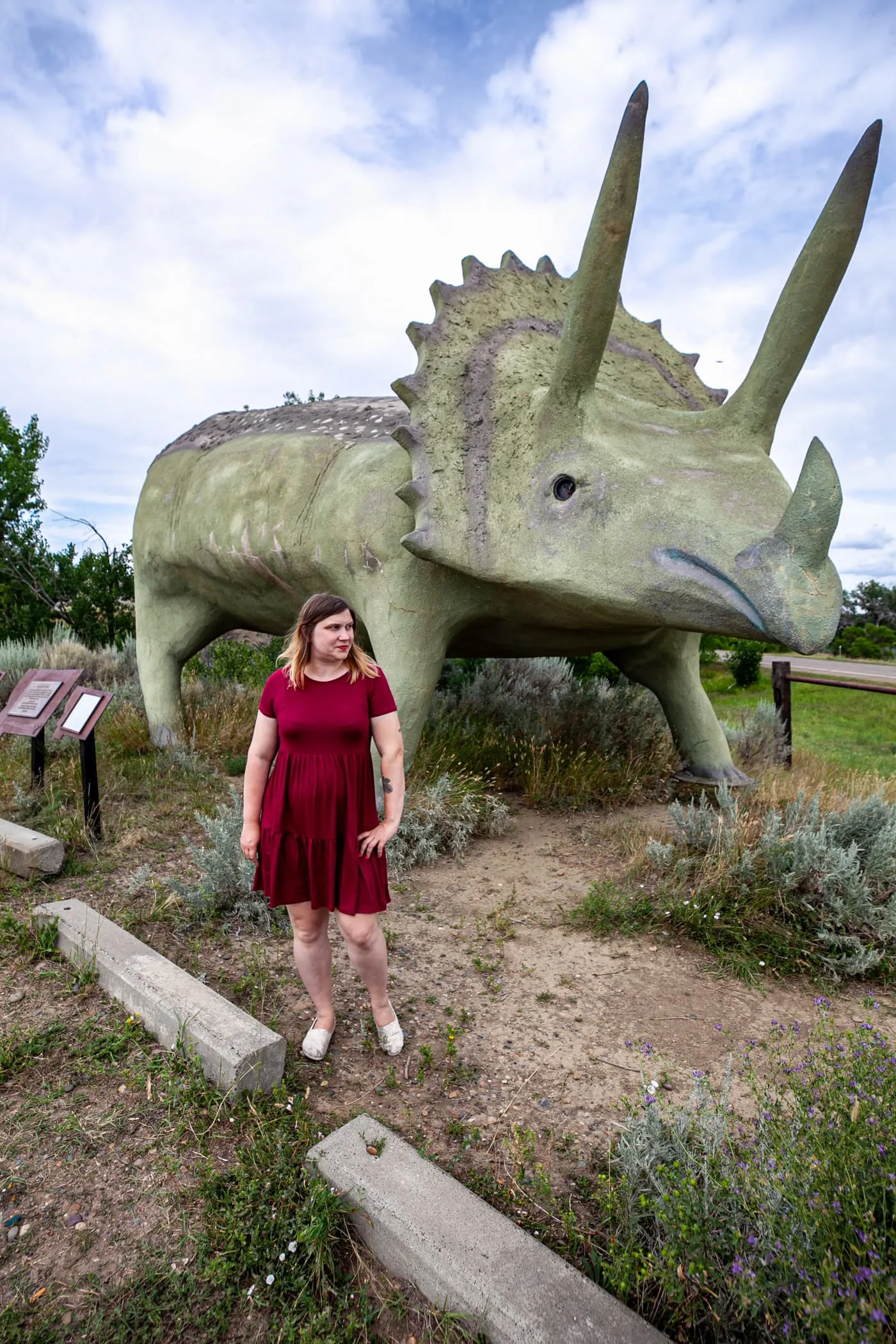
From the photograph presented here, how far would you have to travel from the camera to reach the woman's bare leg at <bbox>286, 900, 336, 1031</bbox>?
6.93 feet

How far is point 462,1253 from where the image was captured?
58.5 inches

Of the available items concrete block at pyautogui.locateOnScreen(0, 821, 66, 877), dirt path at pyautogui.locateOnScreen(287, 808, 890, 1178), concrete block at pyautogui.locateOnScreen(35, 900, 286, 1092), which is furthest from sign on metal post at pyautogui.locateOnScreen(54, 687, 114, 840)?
dirt path at pyautogui.locateOnScreen(287, 808, 890, 1178)

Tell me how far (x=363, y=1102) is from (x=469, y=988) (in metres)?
0.65

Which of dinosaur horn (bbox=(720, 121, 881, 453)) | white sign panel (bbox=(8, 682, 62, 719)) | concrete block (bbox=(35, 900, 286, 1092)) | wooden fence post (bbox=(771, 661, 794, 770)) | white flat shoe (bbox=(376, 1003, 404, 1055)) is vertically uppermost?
dinosaur horn (bbox=(720, 121, 881, 453))

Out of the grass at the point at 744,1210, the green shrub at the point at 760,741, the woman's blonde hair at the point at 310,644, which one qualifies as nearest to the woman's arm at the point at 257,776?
the woman's blonde hair at the point at 310,644

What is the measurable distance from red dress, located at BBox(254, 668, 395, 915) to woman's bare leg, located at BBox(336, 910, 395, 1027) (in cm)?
5

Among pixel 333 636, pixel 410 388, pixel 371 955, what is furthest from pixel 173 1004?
pixel 410 388

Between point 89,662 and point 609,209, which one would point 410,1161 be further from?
point 89,662

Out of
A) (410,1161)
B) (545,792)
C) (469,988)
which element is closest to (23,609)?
(545,792)

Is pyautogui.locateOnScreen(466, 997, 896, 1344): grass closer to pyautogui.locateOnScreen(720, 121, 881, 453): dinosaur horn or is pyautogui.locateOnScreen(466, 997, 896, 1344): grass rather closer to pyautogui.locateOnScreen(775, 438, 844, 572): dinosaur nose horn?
pyautogui.locateOnScreen(775, 438, 844, 572): dinosaur nose horn

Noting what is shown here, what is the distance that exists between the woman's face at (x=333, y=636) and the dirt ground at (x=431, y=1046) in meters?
1.15

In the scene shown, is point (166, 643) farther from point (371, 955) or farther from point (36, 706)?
point (371, 955)

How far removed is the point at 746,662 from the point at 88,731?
11051 millimetres

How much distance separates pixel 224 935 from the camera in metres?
2.94
